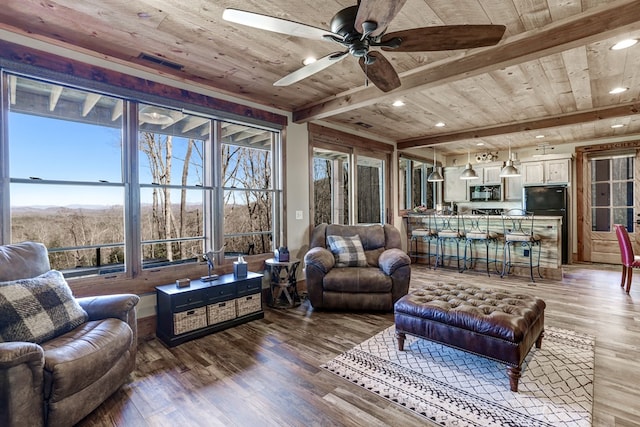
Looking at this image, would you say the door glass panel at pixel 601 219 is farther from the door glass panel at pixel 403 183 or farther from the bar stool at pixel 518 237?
the door glass panel at pixel 403 183

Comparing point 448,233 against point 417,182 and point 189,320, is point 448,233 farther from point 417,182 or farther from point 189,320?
point 189,320

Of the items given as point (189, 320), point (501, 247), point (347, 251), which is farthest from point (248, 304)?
point (501, 247)

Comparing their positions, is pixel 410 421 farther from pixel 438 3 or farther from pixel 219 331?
pixel 438 3

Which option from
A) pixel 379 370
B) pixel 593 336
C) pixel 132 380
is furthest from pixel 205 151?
pixel 593 336

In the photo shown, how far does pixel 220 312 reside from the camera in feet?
10.7

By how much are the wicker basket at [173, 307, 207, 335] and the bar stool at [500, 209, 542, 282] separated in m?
4.83

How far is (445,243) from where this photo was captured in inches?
253

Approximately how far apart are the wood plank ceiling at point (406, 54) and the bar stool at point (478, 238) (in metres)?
1.94

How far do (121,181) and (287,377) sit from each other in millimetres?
2388

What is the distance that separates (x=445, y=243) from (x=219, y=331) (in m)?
4.87

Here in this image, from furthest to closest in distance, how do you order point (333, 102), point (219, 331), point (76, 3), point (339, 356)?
point (333, 102)
point (219, 331)
point (339, 356)
point (76, 3)

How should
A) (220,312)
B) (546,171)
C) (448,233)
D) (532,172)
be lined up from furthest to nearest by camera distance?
(532,172)
(546,171)
(448,233)
(220,312)

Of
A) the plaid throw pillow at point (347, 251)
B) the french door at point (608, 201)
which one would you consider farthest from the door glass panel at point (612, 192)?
the plaid throw pillow at point (347, 251)

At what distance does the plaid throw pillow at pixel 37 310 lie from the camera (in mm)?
1827
